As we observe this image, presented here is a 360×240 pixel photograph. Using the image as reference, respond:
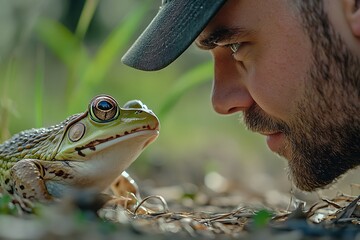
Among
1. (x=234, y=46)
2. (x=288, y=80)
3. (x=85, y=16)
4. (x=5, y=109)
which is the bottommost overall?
(x=288, y=80)

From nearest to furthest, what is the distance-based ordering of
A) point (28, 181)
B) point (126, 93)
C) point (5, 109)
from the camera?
point (28, 181)
point (5, 109)
point (126, 93)

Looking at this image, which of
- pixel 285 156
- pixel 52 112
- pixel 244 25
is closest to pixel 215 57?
pixel 244 25

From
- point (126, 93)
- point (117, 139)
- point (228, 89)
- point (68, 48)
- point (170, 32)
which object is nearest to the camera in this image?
point (117, 139)

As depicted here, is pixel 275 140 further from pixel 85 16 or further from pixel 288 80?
pixel 85 16

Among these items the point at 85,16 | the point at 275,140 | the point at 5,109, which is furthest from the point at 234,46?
the point at 85,16

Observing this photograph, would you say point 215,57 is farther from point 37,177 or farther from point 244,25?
point 37,177

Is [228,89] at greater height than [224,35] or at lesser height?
lesser

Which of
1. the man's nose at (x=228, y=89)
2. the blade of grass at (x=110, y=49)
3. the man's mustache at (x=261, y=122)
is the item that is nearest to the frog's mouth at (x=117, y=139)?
the man's nose at (x=228, y=89)
